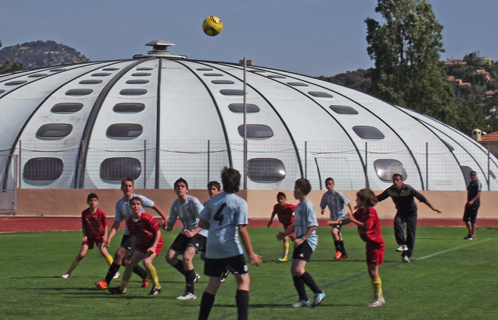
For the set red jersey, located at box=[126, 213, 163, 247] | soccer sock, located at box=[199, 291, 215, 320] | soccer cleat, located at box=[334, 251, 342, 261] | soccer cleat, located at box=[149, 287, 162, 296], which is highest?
red jersey, located at box=[126, 213, 163, 247]

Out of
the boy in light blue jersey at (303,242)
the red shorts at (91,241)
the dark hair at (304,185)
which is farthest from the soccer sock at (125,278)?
the dark hair at (304,185)

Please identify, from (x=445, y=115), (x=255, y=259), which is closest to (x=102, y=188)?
(x=255, y=259)

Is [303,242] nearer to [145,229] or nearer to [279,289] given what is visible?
[279,289]

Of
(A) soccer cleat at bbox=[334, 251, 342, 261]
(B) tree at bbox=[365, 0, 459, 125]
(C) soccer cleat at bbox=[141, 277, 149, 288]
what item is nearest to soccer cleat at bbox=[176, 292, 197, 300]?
(C) soccer cleat at bbox=[141, 277, 149, 288]

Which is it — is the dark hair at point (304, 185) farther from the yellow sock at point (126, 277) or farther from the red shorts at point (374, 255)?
the yellow sock at point (126, 277)

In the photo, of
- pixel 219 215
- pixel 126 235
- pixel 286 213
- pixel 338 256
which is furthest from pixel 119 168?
pixel 219 215

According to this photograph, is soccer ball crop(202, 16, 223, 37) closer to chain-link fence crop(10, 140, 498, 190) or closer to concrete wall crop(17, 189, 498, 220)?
chain-link fence crop(10, 140, 498, 190)

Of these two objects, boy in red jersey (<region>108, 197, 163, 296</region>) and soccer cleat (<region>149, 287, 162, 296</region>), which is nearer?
boy in red jersey (<region>108, 197, 163, 296</region>)

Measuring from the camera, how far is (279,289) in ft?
31.8

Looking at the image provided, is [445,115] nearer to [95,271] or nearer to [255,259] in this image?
[95,271]

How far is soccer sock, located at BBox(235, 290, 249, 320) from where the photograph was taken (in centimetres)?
651

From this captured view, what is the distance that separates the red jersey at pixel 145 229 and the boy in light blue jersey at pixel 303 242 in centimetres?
185

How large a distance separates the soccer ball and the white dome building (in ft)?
18.2

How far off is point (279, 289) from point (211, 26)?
1803cm
